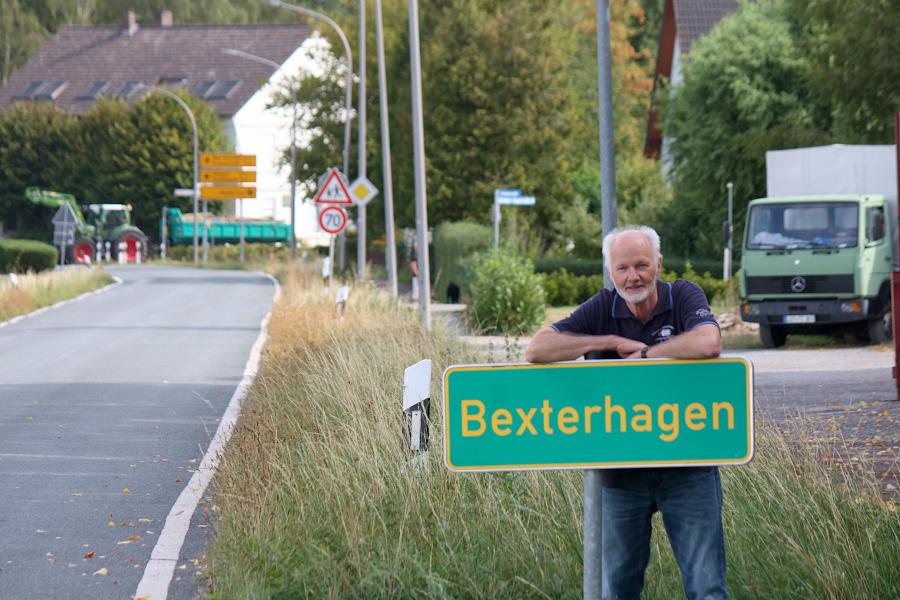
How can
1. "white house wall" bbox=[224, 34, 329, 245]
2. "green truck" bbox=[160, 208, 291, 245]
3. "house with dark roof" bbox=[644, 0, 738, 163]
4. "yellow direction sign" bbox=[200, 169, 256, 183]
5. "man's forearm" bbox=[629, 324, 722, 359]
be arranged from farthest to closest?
1. "white house wall" bbox=[224, 34, 329, 245]
2. "green truck" bbox=[160, 208, 291, 245]
3. "yellow direction sign" bbox=[200, 169, 256, 183]
4. "house with dark roof" bbox=[644, 0, 738, 163]
5. "man's forearm" bbox=[629, 324, 722, 359]

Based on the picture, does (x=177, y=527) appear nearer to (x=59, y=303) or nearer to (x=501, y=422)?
(x=501, y=422)

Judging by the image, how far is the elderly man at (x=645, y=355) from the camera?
5.26 meters

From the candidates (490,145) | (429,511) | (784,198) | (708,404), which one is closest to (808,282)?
(784,198)

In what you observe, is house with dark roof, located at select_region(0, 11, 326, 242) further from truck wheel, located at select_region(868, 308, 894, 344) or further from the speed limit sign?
truck wheel, located at select_region(868, 308, 894, 344)

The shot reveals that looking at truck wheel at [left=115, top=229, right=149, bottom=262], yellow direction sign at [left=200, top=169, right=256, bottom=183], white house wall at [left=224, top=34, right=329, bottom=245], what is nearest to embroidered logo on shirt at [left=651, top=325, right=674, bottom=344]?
yellow direction sign at [left=200, top=169, right=256, bottom=183]

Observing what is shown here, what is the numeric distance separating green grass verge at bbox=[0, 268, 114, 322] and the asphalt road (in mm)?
4189

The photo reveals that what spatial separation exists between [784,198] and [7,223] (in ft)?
212

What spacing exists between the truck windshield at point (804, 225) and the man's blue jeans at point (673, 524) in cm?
1786

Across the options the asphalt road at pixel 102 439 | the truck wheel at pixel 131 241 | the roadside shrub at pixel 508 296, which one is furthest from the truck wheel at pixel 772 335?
the truck wheel at pixel 131 241

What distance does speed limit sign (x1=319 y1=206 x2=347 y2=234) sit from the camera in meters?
31.0

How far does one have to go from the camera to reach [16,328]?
93.5 feet

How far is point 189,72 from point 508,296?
62.0m

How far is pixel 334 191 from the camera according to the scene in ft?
102

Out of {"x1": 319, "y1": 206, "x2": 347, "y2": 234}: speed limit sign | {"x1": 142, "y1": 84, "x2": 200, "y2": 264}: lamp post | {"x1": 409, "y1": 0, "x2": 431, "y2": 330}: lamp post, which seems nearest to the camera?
{"x1": 409, "y1": 0, "x2": 431, "y2": 330}: lamp post
